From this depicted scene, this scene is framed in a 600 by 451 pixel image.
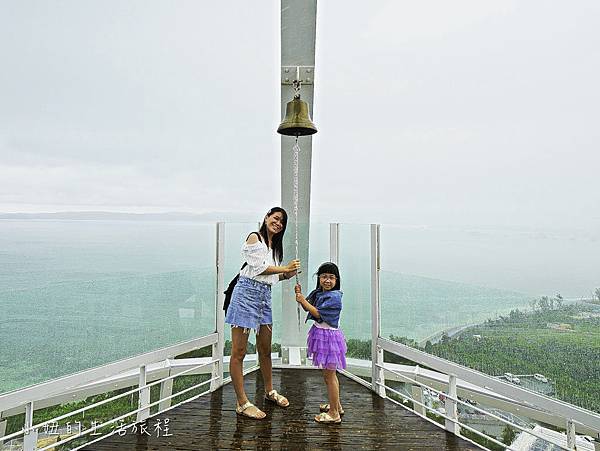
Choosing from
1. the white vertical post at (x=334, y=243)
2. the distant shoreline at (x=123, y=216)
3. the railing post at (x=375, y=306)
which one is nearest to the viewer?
the distant shoreline at (x=123, y=216)

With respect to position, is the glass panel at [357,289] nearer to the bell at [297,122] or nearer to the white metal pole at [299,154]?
the white metal pole at [299,154]

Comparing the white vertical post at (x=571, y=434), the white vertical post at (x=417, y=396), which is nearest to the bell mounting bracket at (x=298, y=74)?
the white vertical post at (x=417, y=396)

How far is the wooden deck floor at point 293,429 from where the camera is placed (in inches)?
104

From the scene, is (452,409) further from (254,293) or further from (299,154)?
(299,154)

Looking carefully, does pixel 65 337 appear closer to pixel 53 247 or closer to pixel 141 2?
pixel 53 247

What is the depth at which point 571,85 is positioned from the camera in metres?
2.53

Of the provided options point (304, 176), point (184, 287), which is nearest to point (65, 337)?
point (184, 287)

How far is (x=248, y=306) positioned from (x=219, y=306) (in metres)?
0.76

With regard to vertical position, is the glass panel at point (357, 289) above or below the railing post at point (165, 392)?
above

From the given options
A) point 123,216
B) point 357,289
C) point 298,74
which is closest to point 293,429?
point 357,289

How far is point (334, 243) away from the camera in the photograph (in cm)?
423

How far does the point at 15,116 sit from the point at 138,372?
1.94 meters

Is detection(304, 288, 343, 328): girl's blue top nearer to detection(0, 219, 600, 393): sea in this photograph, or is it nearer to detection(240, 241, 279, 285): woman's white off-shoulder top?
detection(240, 241, 279, 285): woman's white off-shoulder top

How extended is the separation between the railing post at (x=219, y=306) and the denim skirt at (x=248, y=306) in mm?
601
